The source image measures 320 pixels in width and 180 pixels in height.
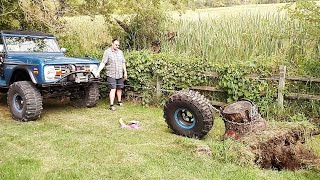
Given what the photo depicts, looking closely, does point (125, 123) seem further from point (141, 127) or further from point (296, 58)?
point (296, 58)

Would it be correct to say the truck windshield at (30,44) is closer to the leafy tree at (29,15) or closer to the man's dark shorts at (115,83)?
the leafy tree at (29,15)

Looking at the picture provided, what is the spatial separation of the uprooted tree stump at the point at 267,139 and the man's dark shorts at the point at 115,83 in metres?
3.13

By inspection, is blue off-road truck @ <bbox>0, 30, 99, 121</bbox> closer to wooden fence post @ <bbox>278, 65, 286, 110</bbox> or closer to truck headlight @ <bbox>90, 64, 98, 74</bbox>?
truck headlight @ <bbox>90, 64, 98, 74</bbox>

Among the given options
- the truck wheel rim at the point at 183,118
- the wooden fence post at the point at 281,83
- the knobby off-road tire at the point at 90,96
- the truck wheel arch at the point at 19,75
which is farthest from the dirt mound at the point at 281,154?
the truck wheel arch at the point at 19,75

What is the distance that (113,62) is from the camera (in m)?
7.75

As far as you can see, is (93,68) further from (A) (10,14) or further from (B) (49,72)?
(A) (10,14)

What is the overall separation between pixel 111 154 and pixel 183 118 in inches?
61.2

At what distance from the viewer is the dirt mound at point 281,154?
15.4ft

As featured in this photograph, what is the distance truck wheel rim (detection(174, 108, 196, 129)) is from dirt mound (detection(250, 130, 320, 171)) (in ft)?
4.40

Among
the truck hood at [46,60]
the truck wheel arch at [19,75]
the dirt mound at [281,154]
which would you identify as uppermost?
the truck hood at [46,60]

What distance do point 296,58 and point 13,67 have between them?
5.92m

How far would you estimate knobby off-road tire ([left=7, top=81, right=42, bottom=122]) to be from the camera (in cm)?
655

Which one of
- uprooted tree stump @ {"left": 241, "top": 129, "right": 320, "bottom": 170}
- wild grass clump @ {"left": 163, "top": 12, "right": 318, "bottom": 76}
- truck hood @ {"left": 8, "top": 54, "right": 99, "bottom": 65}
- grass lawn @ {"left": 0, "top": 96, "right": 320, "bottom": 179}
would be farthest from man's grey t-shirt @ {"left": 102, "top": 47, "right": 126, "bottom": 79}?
uprooted tree stump @ {"left": 241, "top": 129, "right": 320, "bottom": 170}

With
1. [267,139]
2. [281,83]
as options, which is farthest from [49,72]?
[281,83]
